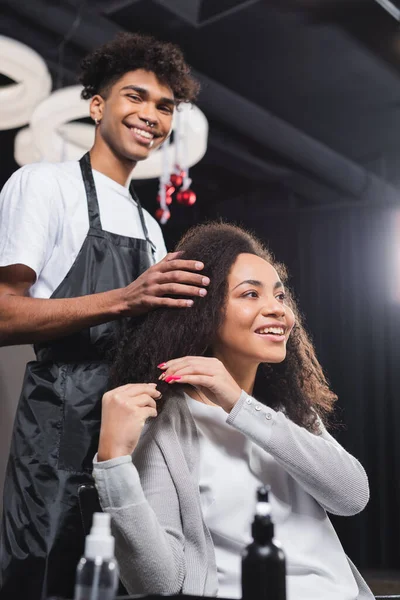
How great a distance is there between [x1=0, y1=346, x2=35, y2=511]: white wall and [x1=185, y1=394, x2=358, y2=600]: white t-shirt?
0.59 m

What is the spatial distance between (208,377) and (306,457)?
0.24 metres

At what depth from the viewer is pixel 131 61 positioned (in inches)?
84.1

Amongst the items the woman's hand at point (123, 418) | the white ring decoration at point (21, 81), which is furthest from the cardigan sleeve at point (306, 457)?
the white ring decoration at point (21, 81)

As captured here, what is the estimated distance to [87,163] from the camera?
6.78ft

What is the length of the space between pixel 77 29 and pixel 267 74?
1427 millimetres

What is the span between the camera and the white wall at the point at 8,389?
2.00m

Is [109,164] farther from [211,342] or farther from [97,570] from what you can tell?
[97,570]

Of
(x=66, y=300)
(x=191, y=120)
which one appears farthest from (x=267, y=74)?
(x=66, y=300)

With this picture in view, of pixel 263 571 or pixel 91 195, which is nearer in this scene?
pixel 263 571

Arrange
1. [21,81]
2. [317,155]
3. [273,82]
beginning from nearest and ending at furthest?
[21,81]
[273,82]
[317,155]

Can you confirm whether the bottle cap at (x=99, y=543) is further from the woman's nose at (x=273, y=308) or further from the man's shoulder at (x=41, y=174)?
the man's shoulder at (x=41, y=174)

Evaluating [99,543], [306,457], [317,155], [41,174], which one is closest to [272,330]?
[306,457]

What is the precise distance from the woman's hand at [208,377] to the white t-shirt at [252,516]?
0.56 ft

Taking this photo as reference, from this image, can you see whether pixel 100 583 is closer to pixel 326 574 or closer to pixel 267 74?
pixel 326 574
